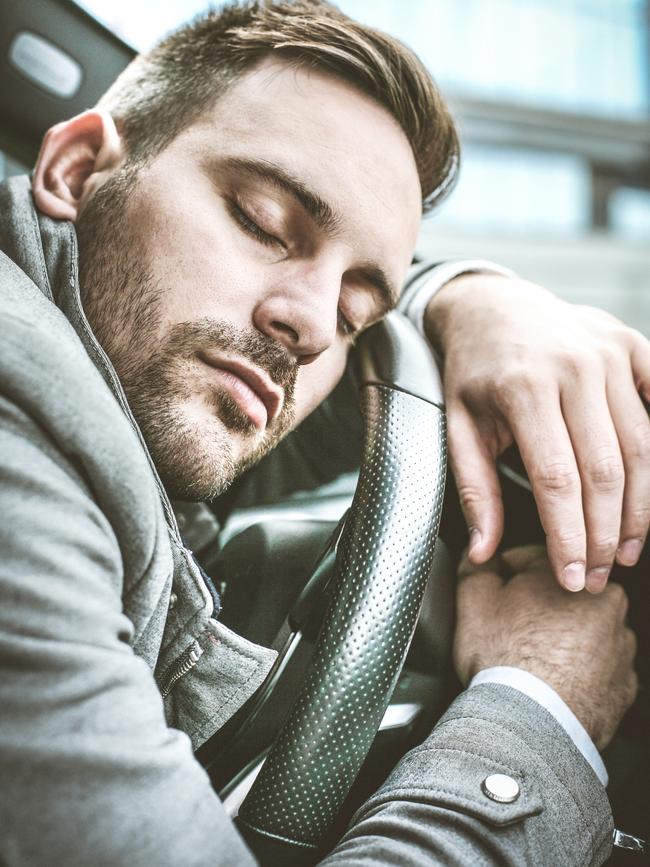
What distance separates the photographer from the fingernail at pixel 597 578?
0.90 meters

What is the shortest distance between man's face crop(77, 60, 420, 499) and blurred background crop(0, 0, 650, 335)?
544cm

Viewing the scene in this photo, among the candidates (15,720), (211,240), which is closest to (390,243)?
(211,240)

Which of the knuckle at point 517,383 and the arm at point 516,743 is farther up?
the knuckle at point 517,383

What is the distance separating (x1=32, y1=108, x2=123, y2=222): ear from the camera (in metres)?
1.18

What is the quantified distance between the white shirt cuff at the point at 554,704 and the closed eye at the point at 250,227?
0.73 m

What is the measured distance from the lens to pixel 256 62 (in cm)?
119

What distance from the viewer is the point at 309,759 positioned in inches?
30.3

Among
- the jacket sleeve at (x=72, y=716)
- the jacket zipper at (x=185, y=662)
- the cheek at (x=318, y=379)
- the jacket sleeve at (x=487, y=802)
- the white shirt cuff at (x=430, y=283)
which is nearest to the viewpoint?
the jacket sleeve at (x=72, y=716)

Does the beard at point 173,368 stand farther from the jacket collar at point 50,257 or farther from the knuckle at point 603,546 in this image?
the knuckle at point 603,546

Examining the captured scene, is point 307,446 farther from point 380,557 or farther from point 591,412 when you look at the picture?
point 591,412

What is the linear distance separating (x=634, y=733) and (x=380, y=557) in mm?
517

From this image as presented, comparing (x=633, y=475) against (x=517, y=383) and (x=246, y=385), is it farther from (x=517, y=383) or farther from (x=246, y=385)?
(x=246, y=385)

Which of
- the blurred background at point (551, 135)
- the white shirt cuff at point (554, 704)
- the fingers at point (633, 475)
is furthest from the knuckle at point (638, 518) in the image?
the blurred background at point (551, 135)

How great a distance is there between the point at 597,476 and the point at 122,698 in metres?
0.66
